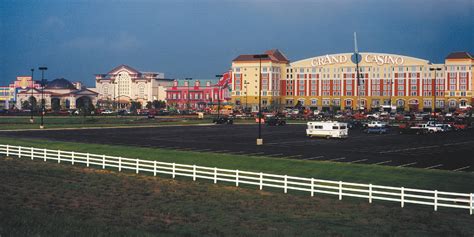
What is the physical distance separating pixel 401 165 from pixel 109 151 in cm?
2322

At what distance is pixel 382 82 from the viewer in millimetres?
181250

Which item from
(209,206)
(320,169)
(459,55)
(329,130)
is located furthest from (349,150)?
(459,55)

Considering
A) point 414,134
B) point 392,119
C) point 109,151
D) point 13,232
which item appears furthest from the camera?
point 392,119

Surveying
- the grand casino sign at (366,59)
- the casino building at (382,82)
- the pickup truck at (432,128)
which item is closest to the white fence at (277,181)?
the pickup truck at (432,128)

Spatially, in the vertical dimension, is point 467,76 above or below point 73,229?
above

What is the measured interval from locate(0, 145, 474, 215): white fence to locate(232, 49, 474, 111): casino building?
127 metres

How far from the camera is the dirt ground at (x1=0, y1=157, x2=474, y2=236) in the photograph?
69.3ft

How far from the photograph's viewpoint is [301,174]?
117 feet

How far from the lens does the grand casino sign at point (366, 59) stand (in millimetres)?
177500

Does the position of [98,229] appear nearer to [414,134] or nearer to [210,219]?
[210,219]

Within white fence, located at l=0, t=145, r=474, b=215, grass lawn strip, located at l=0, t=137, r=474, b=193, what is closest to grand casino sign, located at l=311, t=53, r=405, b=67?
grass lawn strip, located at l=0, t=137, r=474, b=193

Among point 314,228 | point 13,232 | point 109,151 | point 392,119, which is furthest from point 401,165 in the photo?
point 392,119

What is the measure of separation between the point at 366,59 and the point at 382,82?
28.4 feet

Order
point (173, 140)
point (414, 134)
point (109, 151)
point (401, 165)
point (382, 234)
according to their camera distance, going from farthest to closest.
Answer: point (414, 134), point (173, 140), point (109, 151), point (401, 165), point (382, 234)
